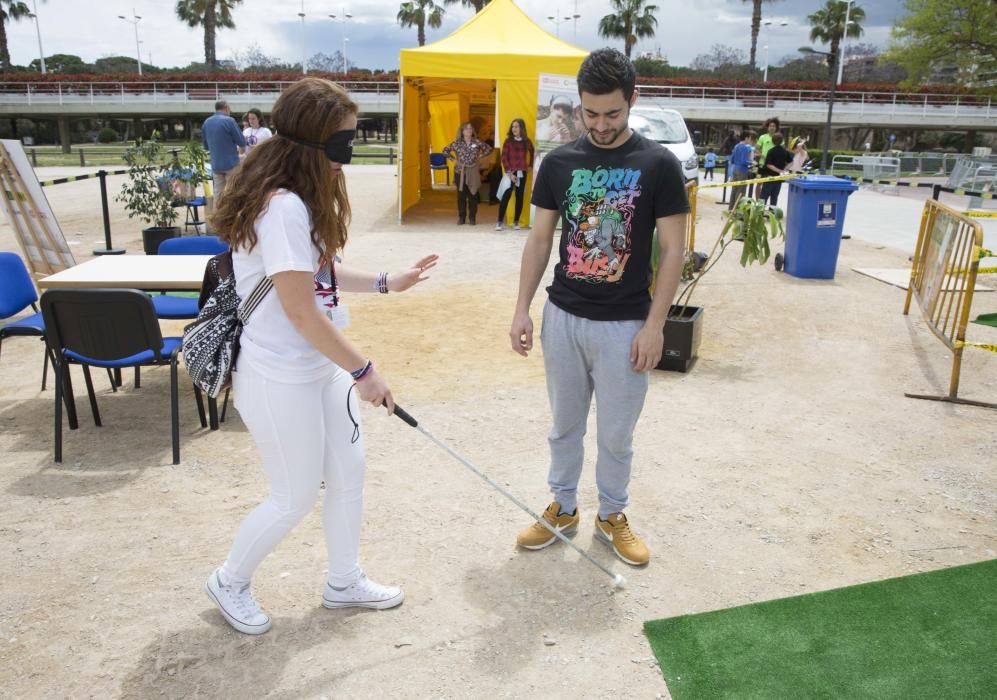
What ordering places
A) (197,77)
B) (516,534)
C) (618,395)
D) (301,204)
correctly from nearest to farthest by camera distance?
1. (301,204)
2. (618,395)
3. (516,534)
4. (197,77)

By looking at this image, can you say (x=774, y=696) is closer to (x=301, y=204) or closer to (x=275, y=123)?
(x=301, y=204)

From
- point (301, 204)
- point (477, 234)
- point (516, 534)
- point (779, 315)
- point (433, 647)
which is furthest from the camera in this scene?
point (477, 234)

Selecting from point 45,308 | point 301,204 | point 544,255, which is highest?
point 301,204

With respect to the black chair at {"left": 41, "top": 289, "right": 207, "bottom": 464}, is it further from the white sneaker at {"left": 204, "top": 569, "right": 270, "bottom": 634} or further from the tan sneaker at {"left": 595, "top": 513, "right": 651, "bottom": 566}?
the tan sneaker at {"left": 595, "top": 513, "right": 651, "bottom": 566}

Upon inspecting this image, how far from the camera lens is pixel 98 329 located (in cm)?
400

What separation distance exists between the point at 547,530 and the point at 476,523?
1.29ft

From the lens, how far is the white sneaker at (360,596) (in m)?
2.85

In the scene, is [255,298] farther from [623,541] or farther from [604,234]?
[623,541]

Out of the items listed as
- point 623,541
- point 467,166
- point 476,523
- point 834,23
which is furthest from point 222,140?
point 834,23

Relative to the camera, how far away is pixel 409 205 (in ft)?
47.8

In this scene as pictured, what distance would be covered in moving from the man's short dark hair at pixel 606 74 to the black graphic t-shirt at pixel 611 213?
0.22m

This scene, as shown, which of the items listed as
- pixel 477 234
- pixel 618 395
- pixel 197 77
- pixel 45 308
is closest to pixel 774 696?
pixel 618 395

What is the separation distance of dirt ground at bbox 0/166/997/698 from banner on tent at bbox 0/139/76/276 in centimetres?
148

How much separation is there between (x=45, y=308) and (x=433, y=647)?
8.97 feet
